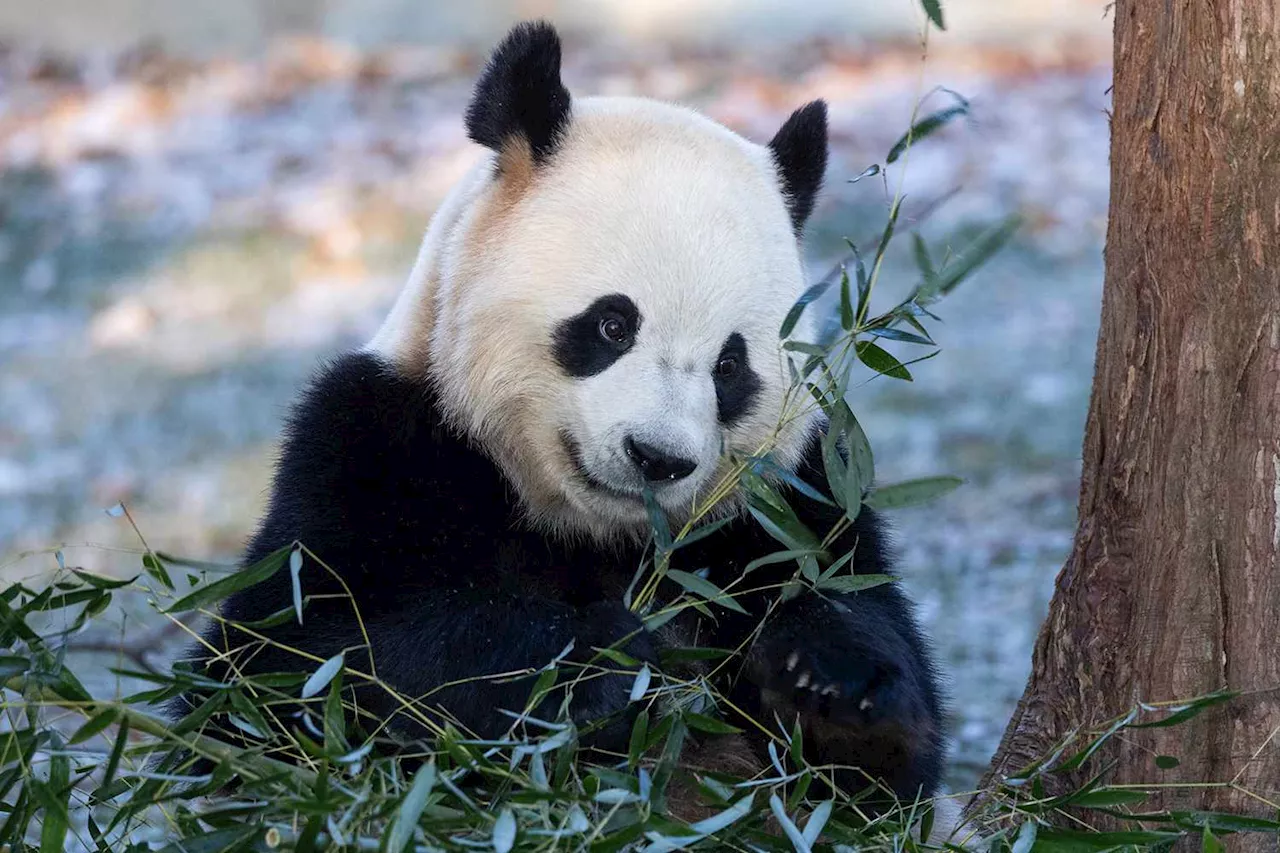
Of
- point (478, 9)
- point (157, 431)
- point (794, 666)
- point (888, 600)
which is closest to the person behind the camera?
point (794, 666)

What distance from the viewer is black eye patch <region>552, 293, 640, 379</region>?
2115 millimetres

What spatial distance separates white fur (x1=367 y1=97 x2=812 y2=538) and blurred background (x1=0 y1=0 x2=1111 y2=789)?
1601 millimetres

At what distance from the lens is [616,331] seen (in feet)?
6.98

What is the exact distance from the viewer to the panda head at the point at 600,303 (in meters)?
2.11

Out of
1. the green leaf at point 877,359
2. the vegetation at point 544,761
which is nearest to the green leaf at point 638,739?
the vegetation at point 544,761

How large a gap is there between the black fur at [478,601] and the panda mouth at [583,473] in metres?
0.14

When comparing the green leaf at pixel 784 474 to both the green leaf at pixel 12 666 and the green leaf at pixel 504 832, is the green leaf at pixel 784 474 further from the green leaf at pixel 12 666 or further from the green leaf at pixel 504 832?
the green leaf at pixel 12 666

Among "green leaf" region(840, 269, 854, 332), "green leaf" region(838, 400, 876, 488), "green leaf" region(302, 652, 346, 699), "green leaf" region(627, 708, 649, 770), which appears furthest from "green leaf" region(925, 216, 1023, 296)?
"green leaf" region(302, 652, 346, 699)

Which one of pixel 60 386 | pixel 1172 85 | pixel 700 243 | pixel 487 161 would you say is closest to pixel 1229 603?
pixel 1172 85

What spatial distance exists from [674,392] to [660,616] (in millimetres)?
359

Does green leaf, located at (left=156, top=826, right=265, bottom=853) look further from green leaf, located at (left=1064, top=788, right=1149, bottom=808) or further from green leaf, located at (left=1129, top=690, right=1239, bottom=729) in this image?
green leaf, located at (left=1129, top=690, right=1239, bottom=729)

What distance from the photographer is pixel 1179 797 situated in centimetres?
196

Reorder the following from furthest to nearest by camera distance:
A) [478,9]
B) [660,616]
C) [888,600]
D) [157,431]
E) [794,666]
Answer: [478,9] < [157,431] < [888,600] < [794,666] < [660,616]

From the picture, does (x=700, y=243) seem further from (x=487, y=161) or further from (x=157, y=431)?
(x=157, y=431)
